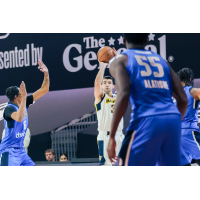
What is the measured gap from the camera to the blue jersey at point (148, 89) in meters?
2.20

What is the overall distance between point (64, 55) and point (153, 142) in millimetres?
5104

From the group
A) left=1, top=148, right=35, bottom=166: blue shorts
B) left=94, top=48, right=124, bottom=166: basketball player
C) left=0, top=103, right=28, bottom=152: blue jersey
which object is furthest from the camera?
left=94, top=48, right=124, bottom=166: basketball player

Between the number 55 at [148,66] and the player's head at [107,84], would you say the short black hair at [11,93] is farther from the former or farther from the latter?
the number 55 at [148,66]

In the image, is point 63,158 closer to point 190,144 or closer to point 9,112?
point 9,112

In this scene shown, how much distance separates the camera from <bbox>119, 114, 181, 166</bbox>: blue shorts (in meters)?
2.12

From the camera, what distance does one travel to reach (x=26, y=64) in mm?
7078

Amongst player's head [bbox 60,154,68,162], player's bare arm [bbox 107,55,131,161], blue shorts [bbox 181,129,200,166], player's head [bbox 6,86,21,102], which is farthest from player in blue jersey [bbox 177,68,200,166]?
player's head [bbox 60,154,68,162]

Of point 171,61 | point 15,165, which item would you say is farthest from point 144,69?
point 171,61

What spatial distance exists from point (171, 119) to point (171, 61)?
4.51 m

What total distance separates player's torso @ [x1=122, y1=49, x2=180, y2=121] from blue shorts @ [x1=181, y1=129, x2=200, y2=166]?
6.32 ft

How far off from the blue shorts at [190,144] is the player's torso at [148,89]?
193cm

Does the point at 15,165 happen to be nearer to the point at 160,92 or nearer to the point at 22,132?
the point at 22,132

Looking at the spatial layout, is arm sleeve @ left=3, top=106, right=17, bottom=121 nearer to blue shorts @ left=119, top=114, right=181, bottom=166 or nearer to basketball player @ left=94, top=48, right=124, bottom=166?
basketball player @ left=94, top=48, right=124, bottom=166

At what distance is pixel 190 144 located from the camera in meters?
4.03
